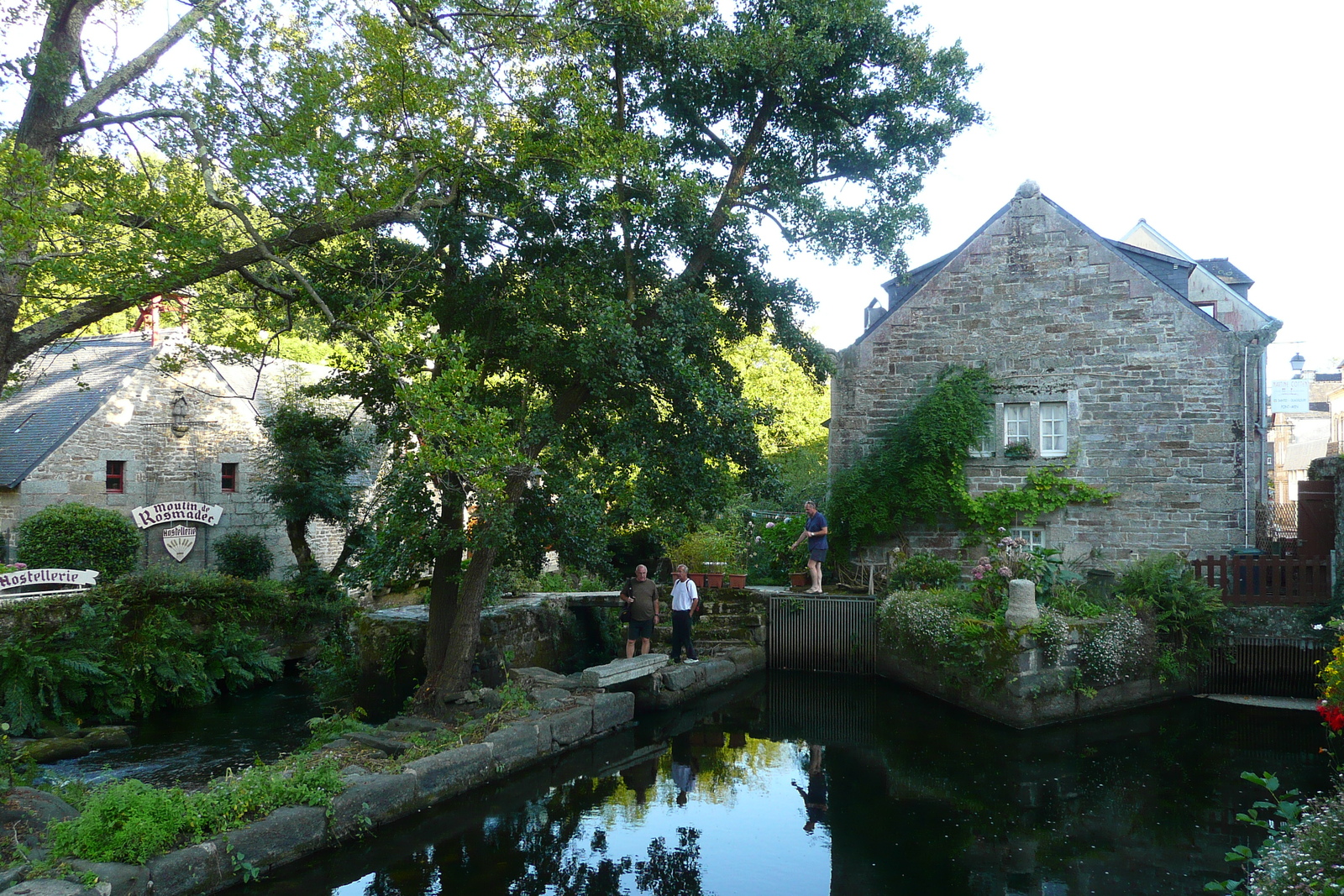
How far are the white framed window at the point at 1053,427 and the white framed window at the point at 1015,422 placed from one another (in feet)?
0.90

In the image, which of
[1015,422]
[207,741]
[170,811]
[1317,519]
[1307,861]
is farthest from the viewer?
[1015,422]

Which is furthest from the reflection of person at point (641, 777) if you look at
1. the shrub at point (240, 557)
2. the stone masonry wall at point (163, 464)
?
the shrub at point (240, 557)

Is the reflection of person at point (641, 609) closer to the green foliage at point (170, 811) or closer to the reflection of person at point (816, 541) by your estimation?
the reflection of person at point (816, 541)

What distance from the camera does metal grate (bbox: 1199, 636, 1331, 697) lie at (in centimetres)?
1244

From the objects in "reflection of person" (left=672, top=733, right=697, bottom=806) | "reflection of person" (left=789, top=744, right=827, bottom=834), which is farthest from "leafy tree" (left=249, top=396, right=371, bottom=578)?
"reflection of person" (left=789, top=744, right=827, bottom=834)

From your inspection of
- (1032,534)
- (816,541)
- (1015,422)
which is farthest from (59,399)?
(1032,534)

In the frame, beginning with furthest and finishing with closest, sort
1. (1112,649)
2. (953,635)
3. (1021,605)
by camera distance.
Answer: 1. (953,635)
2. (1112,649)
3. (1021,605)

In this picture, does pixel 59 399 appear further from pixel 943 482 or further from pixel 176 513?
pixel 943 482

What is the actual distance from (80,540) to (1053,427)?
1696 centimetres

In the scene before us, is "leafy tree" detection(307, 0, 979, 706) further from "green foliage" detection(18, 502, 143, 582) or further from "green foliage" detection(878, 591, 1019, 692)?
"green foliage" detection(18, 502, 143, 582)

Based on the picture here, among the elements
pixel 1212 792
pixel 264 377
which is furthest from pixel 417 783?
pixel 264 377

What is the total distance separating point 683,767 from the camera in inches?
381

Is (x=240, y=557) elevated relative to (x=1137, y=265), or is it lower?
lower

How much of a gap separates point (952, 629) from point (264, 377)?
16.2 m
